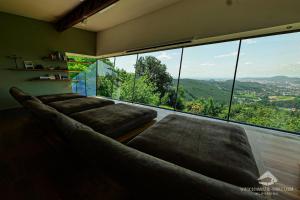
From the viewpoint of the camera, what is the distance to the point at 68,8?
3.75 m

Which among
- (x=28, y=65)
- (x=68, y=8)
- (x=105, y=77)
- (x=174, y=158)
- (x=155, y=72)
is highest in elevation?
(x=68, y=8)

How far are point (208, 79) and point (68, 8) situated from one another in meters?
4.89

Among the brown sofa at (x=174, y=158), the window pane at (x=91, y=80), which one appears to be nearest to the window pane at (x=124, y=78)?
the window pane at (x=91, y=80)

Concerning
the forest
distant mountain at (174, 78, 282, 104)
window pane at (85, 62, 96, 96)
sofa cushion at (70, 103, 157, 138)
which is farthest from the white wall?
window pane at (85, 62, 96, 96)

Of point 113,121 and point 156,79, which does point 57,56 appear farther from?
point 113,121

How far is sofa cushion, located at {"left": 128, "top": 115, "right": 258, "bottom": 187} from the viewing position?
100cm

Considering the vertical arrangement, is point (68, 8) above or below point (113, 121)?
above

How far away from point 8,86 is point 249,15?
6.94 meters

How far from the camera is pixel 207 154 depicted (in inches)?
47.1

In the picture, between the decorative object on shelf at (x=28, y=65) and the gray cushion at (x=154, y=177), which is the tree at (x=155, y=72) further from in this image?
the gray cushion at (x=154, y=177)

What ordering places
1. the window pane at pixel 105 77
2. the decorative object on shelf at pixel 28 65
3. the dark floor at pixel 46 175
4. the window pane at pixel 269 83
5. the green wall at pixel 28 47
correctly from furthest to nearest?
1. the window pane at pixel 105 77
2. the decorative object on shelf at pixel 28 65
3. the green wall at pixel 28 47
4. the window pane at pixel 269 83
5. the dark floor at pixel 46 175

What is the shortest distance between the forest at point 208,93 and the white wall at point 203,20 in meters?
1.35

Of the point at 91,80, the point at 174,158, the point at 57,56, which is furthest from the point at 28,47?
the point at 174,158

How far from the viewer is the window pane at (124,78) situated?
232 inches
